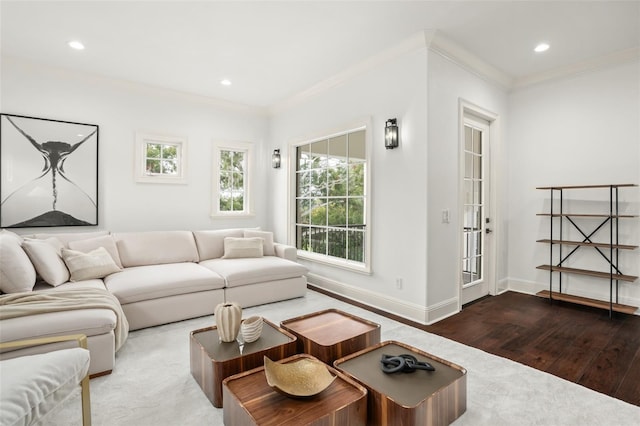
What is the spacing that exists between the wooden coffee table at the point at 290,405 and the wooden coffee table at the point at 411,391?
0.08m

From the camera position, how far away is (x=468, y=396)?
1968 millimetres

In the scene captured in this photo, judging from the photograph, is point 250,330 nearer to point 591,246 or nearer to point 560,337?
point 560,337

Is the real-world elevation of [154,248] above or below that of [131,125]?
below

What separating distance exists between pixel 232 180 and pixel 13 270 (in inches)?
122

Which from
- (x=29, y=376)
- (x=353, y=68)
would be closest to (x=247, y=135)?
(x=353, y=68)

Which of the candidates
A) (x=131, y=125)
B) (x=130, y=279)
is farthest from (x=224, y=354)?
(x=131, y=125)

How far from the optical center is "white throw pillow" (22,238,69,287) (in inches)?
111

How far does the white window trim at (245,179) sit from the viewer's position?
5.04m

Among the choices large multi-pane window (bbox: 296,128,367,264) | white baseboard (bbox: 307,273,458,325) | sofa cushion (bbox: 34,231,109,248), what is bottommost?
white baseboard (bbox: 307,273,458,325)

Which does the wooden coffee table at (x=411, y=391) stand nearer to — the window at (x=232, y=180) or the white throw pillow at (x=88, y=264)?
the white throw pillow at (x=88, y=264)

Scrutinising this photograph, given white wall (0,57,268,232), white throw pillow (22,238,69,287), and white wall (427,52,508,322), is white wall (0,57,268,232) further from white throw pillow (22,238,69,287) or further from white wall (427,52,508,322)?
white wall (427,52,508,322)

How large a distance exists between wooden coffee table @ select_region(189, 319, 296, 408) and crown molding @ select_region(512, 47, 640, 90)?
430 cm

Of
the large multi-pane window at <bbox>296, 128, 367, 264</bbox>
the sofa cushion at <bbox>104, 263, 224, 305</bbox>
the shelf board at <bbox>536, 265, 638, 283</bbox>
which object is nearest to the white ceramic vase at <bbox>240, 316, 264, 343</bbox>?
the sofa cushion at <bbox>104, 263, 224, 305</bbox>

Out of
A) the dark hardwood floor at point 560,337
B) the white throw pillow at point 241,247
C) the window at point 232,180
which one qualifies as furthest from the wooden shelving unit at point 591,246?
the window at point 232,180
